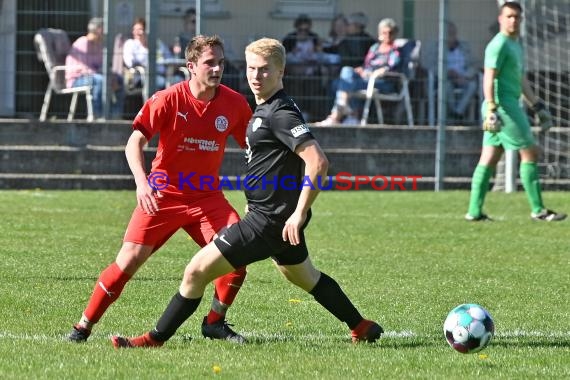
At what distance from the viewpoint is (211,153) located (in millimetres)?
7898

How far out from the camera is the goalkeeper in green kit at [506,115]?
14.0 m

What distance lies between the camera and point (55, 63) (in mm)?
18656

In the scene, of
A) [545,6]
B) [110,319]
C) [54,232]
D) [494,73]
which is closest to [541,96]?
[545,6]

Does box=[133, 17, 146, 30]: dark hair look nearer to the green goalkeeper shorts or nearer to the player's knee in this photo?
the green goalkeeper shorts

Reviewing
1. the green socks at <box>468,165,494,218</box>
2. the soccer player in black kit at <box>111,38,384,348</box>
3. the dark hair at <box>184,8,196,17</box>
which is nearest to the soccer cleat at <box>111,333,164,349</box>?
the soccer player in black kit at <box>111,38,384,348</box>

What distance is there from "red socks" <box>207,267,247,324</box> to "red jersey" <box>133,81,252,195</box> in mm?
491

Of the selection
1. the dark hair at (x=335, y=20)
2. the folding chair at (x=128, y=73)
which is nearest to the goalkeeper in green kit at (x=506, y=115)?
the dark hair at (x=335, y=20)

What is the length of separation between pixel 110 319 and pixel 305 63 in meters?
10.7

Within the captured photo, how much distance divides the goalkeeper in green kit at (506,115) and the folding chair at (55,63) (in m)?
6.19

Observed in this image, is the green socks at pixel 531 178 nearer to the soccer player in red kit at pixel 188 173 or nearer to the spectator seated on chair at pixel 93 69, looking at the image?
the spectator seated on chair at pixel 93 69

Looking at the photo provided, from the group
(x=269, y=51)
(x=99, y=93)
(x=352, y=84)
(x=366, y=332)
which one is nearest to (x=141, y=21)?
(x=99, y=93)

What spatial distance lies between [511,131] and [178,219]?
23.1ft

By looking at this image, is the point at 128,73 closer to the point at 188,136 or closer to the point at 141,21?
the point at 141,21

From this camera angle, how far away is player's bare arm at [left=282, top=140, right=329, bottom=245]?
6.77 meters
